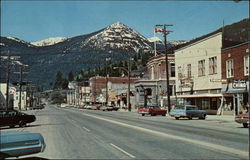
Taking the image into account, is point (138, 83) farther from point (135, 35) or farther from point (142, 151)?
point (142, 151)

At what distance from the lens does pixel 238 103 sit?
39.8m

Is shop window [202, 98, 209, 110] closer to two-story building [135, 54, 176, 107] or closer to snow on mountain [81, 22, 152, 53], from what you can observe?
snow on mountain [81, 22, 152, 53]

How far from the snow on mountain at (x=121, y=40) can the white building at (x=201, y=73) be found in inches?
720

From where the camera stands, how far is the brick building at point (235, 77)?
126 ft

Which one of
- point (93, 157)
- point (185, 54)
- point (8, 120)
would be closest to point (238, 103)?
point (185, 54)

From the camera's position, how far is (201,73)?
5028 centimetres

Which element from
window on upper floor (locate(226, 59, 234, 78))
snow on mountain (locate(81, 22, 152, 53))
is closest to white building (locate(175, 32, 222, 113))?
window on upper floor (locate(226, 59, 234, 78))

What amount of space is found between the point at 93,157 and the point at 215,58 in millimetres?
37828

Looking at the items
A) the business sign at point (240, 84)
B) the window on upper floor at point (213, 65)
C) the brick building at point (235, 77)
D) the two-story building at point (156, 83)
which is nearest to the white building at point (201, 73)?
the window on upper floor at point (213, 65)

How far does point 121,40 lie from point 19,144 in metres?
119

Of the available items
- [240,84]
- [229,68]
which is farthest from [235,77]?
[240,84]

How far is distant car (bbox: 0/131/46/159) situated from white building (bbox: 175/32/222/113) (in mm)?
37299

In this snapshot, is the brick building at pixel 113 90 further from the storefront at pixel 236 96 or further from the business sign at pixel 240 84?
the business sign at pixel 240 84

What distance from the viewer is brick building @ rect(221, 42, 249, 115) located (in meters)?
38.4
